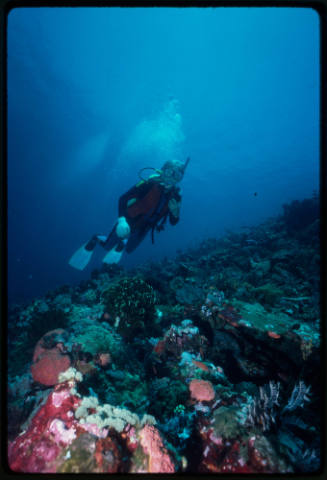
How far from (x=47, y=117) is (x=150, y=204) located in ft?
158

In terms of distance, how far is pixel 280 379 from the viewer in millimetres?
3023

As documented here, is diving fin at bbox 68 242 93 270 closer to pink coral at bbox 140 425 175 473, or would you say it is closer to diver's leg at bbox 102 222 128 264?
diver's leg at bbox 102 222 128 264

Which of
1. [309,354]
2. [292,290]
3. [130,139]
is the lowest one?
[309,354]

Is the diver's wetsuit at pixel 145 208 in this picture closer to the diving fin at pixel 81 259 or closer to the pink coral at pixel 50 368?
the diving fin at pixel 81 259

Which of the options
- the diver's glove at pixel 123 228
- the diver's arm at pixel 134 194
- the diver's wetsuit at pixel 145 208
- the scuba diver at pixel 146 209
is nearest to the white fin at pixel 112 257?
the scuba diver at pixel 146 209

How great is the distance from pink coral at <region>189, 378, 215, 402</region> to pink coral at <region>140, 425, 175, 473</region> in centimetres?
96

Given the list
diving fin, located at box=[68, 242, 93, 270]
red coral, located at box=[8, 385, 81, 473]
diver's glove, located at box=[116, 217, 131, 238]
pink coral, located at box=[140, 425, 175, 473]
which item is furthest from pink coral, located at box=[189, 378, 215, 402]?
diving fin, located at box=[68, 242, 93, 270]

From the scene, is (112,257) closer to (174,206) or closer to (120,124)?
(174,206)

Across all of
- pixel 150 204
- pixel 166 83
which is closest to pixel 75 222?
pixel 166 83

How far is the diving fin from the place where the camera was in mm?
7238

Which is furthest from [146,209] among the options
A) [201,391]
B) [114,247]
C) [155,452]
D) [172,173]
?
[155,452]

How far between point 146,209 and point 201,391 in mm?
5464

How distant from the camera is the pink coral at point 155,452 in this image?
1.66 metres

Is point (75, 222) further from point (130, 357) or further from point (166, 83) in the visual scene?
point (130, 357)
